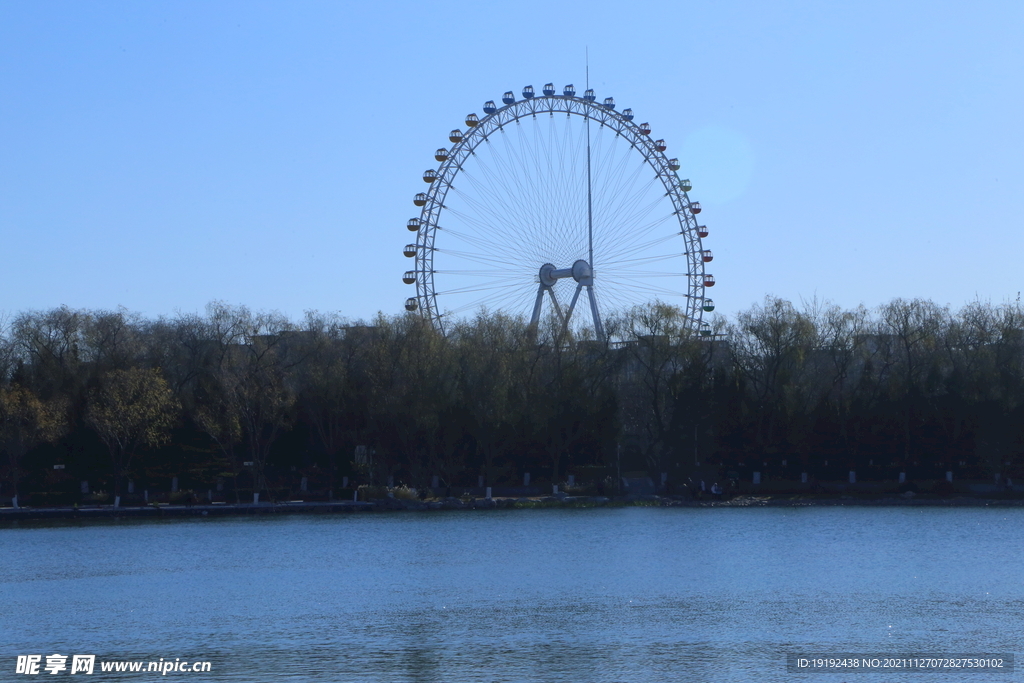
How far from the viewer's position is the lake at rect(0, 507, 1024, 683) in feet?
77.2

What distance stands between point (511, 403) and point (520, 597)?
3162 centimetres

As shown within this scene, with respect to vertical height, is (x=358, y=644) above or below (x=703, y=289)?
below

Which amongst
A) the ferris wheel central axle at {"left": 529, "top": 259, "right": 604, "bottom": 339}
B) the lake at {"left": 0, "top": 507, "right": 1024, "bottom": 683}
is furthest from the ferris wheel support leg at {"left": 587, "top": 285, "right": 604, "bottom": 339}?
the lake at {"left": 0, "top": 507, "right": 1024, "bottom": 683}

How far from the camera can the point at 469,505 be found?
190 feet

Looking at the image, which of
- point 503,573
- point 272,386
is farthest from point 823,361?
point 503,573

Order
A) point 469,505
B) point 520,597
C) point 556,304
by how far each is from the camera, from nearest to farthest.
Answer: point 520,597 < point 469,505 < point 556,304

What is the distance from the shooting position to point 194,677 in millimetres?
22281

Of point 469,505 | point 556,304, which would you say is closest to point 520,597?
point 469,505

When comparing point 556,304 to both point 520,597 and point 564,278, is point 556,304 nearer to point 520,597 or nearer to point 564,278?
point 564,278

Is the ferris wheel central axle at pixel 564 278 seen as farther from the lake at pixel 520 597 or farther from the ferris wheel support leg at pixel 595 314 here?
the lake at pixel 520 597

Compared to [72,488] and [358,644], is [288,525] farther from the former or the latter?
[358,644]

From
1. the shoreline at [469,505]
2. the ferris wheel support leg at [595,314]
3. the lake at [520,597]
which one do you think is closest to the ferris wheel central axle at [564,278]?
the ferris wheel support leg at [595,314]

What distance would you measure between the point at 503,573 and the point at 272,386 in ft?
98.8

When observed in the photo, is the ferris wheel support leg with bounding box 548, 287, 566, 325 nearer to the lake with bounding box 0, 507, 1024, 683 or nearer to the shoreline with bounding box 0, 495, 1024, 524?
the shoreline with bounding box 0, 495, 1024, 524
